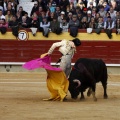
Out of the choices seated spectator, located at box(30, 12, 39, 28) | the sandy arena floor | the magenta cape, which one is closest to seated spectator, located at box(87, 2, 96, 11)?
seated spectator, located at box(30, 12, 39, 28)

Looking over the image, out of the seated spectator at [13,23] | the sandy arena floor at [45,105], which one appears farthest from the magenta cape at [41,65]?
the seated spectator at [13,23]

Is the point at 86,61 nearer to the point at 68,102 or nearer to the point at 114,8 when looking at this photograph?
the point at 68,102

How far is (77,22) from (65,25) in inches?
13.6

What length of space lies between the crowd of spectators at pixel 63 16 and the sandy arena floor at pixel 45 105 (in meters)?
3.47

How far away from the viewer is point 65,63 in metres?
10.0

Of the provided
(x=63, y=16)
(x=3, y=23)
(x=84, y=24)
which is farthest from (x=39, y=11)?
(x=84, y=24)

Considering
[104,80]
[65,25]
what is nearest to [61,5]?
[65,25]

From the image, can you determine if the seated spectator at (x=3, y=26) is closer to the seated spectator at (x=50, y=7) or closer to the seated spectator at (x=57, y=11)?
the seated spectator at (x=50, y=7)

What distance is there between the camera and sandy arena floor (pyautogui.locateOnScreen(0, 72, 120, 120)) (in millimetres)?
7809

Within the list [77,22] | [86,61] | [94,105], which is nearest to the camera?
[94,105]

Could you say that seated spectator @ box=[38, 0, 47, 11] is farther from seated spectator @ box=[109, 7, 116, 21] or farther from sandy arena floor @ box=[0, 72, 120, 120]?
sandy arena floor @ box=[0, 72, 120, 120]

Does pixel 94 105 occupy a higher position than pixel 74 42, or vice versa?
pixel 74 42

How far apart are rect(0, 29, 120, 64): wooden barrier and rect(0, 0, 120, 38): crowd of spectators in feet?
0.84

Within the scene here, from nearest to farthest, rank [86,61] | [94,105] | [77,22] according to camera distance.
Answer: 1. [94,105]
2. [86,61]
3. [77,22]
